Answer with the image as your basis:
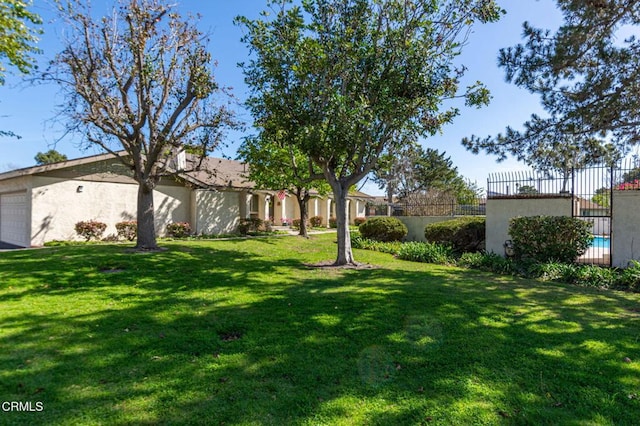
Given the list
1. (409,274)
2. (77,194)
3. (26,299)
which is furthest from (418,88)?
(77,194)

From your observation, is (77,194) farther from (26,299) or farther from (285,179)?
(26,299)

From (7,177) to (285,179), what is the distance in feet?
37.9

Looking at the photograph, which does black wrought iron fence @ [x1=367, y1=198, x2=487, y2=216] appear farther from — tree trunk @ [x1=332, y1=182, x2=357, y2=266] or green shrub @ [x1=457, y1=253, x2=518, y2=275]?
tree trunk @ [x1=332, y1=182, x2=357, y2=266]

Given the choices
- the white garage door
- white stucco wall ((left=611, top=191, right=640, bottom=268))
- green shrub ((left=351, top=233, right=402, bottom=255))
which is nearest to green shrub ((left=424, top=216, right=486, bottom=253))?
green shrub ((left=351, top=233, right=402, bottom=255))

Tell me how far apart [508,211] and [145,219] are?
12972 millimetres

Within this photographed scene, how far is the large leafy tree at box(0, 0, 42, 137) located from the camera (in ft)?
34.8

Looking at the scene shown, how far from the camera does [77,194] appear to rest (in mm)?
15539

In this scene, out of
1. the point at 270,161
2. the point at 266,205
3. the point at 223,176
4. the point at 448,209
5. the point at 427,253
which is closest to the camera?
the point at 427,253

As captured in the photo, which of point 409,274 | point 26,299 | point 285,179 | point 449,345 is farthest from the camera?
point 285,179

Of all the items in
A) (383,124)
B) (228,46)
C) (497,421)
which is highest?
(228,46)

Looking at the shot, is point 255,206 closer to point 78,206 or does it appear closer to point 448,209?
point 78,206

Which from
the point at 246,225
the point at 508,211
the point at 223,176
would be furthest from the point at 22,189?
the point at 508,211

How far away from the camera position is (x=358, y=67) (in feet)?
32.2

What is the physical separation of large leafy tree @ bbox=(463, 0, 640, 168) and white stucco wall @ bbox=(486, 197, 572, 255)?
2.36 metres
